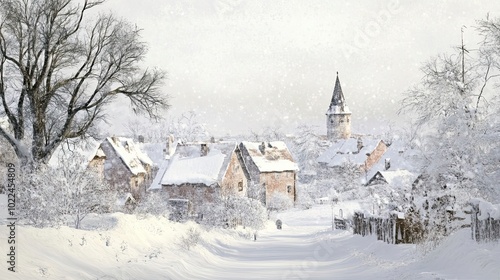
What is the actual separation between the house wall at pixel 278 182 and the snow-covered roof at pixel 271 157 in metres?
0.72

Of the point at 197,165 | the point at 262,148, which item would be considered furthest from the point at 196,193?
the point at 262,148

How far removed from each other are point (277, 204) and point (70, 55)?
48.1 meters

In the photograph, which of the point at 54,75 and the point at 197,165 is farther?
the point at 197,165

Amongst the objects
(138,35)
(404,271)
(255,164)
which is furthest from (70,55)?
(255,164)

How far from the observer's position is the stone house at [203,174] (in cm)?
5403

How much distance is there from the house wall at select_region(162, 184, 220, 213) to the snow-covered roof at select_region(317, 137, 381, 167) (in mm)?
41236

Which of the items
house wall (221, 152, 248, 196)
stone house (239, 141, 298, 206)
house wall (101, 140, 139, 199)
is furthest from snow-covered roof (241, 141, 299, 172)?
house wall (101, 140, 139, 199)

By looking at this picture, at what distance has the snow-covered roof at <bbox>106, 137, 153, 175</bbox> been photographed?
6084 cm

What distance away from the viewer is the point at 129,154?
2489 inches

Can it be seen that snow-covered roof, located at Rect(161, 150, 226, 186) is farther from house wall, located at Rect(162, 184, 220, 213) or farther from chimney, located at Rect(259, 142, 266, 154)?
chimney, located at Rect(259, 142, 266, 154)

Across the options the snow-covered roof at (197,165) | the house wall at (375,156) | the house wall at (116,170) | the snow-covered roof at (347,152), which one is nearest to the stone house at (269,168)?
the snow-covered roof at (197,165)

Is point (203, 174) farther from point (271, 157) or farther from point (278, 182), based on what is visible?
point (271, 157)

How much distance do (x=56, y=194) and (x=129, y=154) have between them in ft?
145

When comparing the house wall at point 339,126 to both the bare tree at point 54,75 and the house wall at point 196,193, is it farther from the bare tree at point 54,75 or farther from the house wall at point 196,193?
the bare tree at point 54,75
